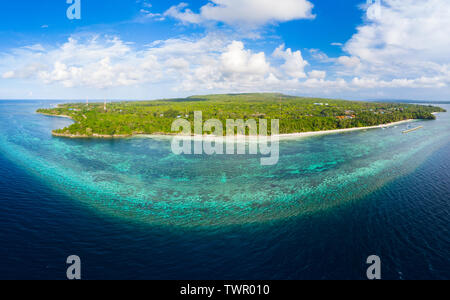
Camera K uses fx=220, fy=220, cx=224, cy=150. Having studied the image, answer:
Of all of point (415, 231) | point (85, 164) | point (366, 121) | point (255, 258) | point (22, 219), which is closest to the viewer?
point (255, 258)

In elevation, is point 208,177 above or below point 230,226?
above

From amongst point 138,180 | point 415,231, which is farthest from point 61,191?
point 415,231

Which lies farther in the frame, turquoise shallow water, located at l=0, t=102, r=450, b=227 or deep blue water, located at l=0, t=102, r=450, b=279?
turquoise shallow water, located at l=0, t=102, r=450, b=227

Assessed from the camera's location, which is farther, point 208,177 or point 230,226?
point 208,177
